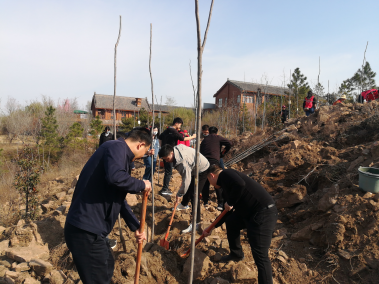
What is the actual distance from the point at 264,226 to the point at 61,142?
15.5m

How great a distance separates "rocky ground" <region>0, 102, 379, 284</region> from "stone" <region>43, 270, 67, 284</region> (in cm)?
1

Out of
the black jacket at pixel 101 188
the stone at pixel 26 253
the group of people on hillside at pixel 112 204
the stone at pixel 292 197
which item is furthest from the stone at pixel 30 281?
the stone at pixel 292 197

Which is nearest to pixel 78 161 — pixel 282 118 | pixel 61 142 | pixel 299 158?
pixel 61 142

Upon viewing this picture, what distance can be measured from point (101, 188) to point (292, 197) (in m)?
3.99

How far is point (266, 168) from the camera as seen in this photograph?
6.66m

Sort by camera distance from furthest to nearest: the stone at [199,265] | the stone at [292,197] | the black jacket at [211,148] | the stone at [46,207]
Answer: the stone at [46,207], the stone at [292,197], the black jacket at [211,148], the stone at [199,265]

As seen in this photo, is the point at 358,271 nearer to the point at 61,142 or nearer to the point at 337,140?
the point at 337,140

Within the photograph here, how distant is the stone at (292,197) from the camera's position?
189 inches

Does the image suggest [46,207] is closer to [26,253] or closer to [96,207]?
[26,253]

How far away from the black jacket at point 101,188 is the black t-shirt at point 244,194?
40.5 inches

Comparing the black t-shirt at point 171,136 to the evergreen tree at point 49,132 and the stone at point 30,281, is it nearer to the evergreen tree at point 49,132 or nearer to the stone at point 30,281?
the stone at point 30,281

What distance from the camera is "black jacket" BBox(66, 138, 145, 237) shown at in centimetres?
196

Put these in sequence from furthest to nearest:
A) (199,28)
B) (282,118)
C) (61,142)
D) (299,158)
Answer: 1. (61,142)
2. (282,118)
3. (299,158)
4. (199,28)

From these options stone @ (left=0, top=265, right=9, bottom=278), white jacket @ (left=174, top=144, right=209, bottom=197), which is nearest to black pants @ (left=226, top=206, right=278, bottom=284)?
white jacket @ (left=174, top=144, right=209, bottom=197)
